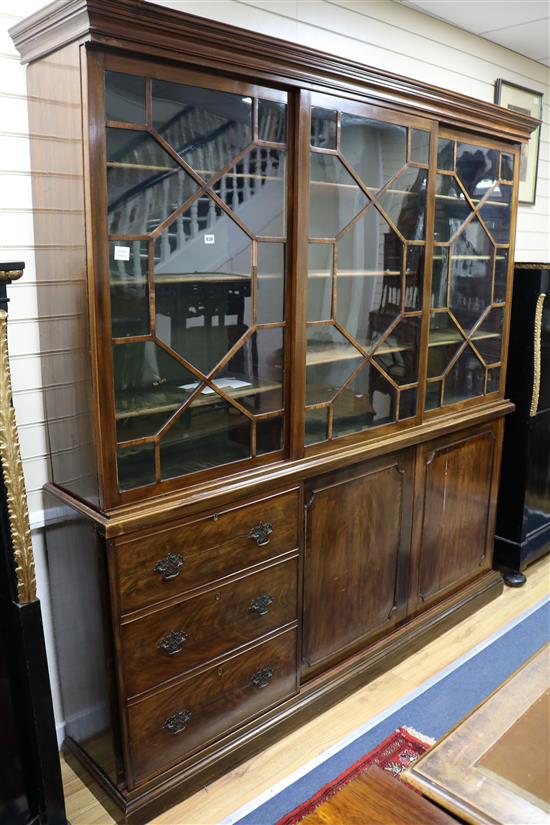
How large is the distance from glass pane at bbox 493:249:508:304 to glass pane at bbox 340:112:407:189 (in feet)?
2.62

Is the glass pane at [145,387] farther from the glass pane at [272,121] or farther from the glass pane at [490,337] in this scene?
the glass pane at [490,337]

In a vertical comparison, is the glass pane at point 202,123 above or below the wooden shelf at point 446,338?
above

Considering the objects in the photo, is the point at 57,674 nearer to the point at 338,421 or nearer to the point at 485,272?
the point at 338,421

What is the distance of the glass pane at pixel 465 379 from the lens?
2.85 metres

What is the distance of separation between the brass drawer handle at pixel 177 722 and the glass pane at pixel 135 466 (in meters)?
0.71

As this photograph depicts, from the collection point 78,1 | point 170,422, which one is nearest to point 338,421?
point 170,422

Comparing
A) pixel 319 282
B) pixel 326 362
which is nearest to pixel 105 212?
pixel 319 282

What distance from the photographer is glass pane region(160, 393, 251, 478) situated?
1.89 metres

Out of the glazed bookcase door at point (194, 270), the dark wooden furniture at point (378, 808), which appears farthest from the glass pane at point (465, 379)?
the dark wooden furniture at point (378, 808)

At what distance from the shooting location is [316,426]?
2.28 m

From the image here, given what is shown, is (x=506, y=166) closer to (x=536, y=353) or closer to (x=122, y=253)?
(x=536, y=353)

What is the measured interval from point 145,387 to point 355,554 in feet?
3.60

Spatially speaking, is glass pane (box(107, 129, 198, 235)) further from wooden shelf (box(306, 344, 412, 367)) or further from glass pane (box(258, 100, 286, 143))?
Answer: wooden shelf (box(306, 344, 412, 367))

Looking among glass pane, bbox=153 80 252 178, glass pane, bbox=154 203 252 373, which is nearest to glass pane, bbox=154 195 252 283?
glass pane, bbox=154 203 252 373
